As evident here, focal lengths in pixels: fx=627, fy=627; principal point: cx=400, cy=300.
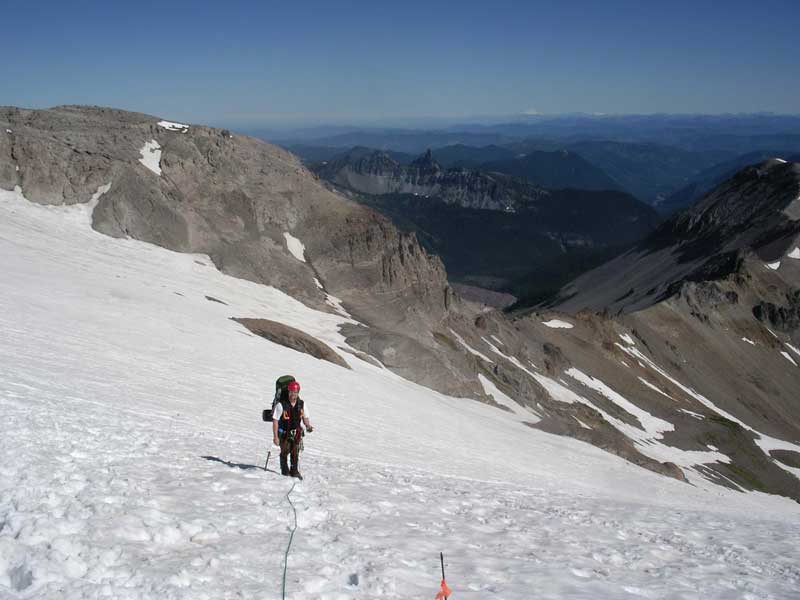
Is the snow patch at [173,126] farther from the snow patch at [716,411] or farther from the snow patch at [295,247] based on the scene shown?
the snow patch at [716,411]

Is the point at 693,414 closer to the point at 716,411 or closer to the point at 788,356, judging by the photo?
the point at 716,411

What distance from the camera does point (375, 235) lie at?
65.7m

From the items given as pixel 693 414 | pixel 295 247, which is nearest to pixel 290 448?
pixel 295 247

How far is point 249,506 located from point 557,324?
80105 millimetres

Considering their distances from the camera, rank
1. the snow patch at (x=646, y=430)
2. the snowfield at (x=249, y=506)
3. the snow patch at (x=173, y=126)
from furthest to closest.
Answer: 1. the snow patch at (x=173, y=126)
2. the snow patch at (x=646, y=430)
3. the snowfield at (x=249, y=506)

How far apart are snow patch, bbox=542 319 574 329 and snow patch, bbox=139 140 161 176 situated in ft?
170

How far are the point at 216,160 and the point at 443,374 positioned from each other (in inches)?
1333

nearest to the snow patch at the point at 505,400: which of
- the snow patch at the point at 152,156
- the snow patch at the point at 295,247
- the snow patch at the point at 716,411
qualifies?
the snow patch at the point at 295,247

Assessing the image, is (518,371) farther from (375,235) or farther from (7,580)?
(7,580)

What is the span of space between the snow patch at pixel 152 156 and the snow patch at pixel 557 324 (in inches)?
2037

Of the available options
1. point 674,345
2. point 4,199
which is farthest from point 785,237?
point 4,199

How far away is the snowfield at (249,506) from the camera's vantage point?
8023 mm

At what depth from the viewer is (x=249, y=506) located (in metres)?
10.5

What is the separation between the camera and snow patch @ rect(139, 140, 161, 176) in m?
59.2
